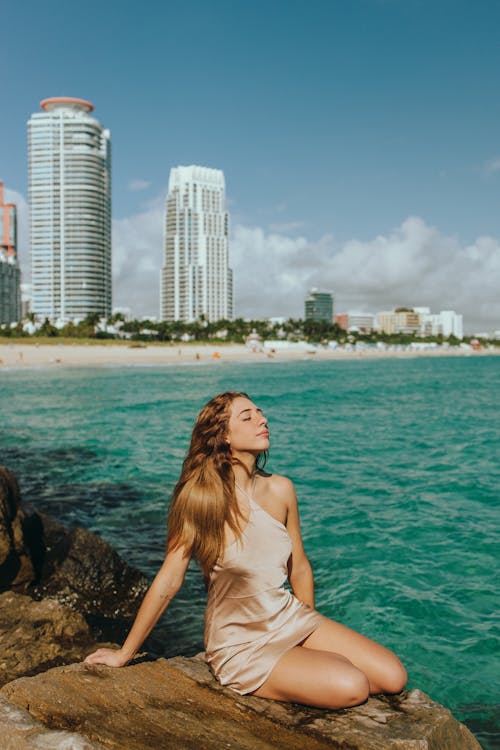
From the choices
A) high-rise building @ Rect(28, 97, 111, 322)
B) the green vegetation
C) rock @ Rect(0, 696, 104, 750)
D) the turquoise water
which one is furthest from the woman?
high-rise building @ Rect(28, 97, 111, 322)

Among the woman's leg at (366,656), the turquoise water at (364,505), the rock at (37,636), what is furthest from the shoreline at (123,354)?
the woman's leg at (366,656)

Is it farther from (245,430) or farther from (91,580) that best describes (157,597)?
(91,580)

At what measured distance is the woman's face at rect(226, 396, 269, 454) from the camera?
369 cm

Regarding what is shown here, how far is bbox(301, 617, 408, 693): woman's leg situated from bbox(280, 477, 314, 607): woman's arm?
1.33 ft

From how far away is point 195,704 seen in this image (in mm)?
3244

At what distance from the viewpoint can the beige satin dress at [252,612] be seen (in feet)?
11.0

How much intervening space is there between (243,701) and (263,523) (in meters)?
0.96

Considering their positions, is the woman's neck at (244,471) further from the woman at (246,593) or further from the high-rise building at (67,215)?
the high-rise building at (67,215)

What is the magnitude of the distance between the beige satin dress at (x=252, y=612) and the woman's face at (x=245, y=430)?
1.18 ft

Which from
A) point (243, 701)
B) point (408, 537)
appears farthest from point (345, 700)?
point (408, 537)

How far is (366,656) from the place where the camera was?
3.44 m

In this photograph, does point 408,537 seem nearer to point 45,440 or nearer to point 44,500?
point 44,500

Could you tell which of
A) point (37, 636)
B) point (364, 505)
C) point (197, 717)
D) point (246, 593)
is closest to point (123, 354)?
point (364, 505)

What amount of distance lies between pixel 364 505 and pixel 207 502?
9080 mm
